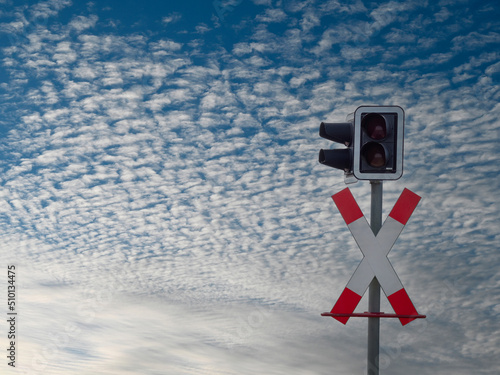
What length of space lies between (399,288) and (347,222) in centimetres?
81

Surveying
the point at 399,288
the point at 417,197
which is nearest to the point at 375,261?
the point at 399,288

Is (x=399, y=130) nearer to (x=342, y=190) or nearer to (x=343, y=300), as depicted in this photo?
(x=342, y=190)

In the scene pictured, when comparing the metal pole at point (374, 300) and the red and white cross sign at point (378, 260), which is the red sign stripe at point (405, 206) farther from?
the metal pole at point (374, 300)

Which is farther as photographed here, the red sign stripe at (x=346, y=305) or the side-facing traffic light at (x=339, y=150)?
the side-facing traffic light at (x=339, y=150)

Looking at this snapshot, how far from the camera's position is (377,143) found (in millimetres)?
5953

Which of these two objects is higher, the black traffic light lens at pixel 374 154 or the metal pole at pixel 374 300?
the black traffic light lens at pixel 374 154

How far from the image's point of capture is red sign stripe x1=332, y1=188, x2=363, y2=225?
6125mm

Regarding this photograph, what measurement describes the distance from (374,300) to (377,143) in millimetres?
1538

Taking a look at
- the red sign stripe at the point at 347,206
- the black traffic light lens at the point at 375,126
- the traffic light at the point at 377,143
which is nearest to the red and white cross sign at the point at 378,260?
A: the red sign stripe at the point at 347,206

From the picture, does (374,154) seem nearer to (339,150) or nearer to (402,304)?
(339,150)

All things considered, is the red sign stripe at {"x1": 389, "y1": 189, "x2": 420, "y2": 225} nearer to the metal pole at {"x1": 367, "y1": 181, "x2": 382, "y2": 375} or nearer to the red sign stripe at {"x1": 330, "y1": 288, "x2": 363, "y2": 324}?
the metal pole at {"x1": 367, "y1": 181, "x2": 382, "y2": 375}

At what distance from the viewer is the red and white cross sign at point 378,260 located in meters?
5.94

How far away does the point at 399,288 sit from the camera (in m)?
5.95

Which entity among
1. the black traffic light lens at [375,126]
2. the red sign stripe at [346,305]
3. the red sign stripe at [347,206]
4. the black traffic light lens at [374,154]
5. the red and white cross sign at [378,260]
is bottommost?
the red sign stripe at [346,305]
